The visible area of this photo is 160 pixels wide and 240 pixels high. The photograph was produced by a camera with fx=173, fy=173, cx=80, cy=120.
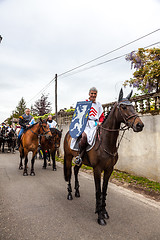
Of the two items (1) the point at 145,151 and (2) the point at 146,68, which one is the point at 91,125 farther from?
(2) the point at 146,68

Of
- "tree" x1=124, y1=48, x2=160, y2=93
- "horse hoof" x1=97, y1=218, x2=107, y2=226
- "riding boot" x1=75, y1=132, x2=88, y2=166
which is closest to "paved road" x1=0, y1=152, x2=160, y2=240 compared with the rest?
"horse hoof" x1=97, y1=218, x2=107, y2=226

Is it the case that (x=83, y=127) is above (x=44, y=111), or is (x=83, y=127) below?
below

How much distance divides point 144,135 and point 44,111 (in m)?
24.3

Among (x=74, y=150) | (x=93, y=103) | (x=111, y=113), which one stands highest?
(x=93, y=103)

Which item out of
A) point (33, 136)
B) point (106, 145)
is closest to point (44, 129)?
point (33, 136)

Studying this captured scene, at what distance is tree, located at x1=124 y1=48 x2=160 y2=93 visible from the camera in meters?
6.43

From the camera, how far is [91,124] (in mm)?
4137

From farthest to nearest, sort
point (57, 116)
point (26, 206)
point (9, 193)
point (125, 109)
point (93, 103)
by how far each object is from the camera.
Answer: point (57, 116) < point (9, 193) < point (93, 103) < point (26, 206) < point (125, 109)

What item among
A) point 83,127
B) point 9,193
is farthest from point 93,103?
point 9,193

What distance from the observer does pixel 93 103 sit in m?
4.29

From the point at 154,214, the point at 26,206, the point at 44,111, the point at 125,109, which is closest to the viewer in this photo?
the point at 125,109

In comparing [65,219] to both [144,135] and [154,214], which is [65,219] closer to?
[154,214]

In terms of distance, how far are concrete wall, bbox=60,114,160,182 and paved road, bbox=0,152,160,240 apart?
1287 mm

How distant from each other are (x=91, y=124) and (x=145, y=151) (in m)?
2.85
